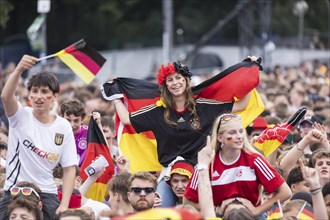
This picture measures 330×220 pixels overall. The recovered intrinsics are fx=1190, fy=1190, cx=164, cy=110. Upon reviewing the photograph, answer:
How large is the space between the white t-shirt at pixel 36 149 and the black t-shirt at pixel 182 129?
2.02 metres

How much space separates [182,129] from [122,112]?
107cm

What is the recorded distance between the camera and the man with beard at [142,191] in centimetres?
1041

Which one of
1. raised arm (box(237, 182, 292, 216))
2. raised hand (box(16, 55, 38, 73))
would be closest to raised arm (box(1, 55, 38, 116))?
raised hand (box(16, 55, 38, 73))

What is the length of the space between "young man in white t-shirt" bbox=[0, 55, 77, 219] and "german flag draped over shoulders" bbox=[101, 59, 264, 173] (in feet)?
8.21

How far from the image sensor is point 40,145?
9.93 metres

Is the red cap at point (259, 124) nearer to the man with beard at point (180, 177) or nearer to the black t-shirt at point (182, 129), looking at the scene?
the black t-shirt at point (182, 129)

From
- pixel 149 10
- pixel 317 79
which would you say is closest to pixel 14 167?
pixel 317 79

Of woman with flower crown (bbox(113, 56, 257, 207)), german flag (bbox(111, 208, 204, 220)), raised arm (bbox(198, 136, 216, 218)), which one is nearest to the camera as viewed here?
german flag (bbox(111, 208, 204, 220))

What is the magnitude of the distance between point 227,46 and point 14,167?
34923 mm

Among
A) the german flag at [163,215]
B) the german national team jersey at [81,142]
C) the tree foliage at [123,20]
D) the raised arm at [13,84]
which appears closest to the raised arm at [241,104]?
the german national team jersey at [81,142]

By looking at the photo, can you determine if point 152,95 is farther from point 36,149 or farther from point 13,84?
point 13,84

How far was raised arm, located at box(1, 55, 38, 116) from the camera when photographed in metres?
9.57

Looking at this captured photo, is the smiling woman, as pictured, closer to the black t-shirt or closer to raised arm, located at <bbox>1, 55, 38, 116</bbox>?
raised arm, located at <bbox>1, 55, 38, 116</bbox>

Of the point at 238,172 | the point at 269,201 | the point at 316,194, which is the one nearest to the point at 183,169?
the point at 238,172
